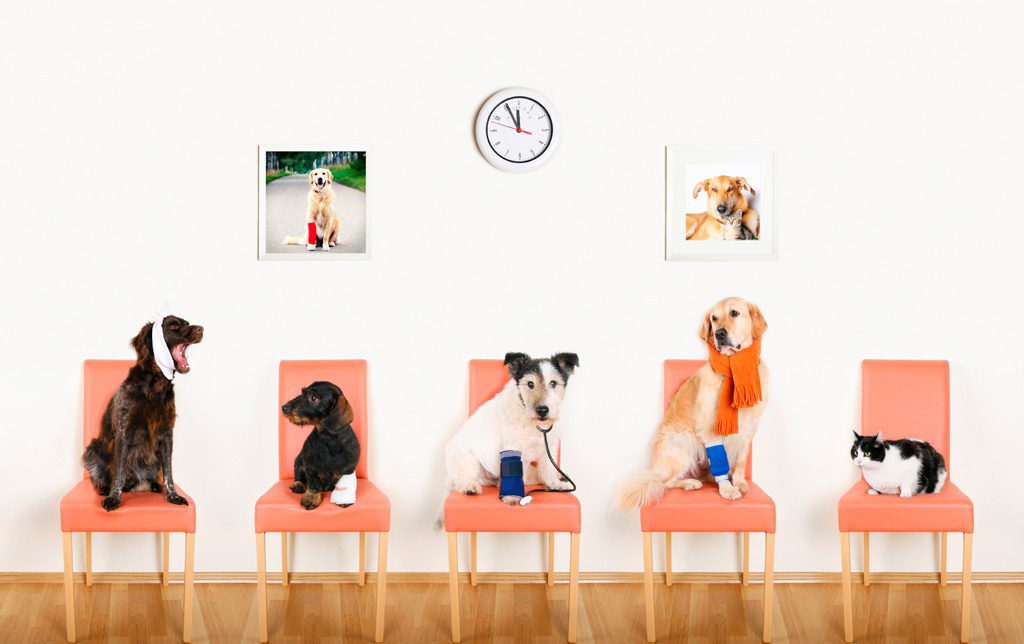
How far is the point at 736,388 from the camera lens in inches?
115

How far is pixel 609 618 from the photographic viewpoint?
2938 millimetres

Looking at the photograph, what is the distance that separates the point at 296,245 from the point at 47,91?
102 centimetres

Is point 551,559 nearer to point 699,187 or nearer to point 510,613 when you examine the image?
point 510,613

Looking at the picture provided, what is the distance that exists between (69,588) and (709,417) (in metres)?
2.17

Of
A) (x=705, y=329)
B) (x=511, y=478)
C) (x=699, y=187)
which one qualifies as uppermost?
(x=699, y=187)

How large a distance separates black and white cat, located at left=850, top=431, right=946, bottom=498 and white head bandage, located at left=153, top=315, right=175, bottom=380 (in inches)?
89.2

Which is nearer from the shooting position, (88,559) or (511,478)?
(511,478)

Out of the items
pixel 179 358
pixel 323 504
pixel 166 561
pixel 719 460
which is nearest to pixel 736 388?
pixel 719 460

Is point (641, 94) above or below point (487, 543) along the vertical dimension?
above

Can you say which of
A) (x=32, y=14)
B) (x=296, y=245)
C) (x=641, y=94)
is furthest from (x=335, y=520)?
(x=32, y=14)

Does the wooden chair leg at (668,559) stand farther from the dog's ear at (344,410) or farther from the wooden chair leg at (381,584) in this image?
the dog's ear at (344,410)

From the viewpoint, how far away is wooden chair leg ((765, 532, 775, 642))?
276 cm

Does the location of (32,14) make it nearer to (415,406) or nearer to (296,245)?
(296,245)

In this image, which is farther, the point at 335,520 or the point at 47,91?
the point at 47,91
